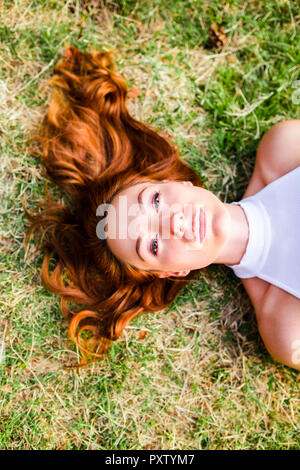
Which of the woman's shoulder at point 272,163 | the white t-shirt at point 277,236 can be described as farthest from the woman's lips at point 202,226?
the woman's shoulder at point 272,163

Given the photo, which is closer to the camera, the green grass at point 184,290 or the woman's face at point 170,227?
the woman's face at point 170,227

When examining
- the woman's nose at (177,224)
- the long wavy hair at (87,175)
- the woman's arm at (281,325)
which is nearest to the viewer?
the woman's nose at (177,224)

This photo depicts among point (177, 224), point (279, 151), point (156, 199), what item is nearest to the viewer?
point (177, 224)

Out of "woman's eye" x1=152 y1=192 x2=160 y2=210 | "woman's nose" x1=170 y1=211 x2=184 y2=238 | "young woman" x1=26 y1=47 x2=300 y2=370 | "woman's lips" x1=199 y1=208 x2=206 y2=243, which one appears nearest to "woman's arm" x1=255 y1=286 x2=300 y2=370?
"young woman" x1=26 y1=47 x2=300 y2=370

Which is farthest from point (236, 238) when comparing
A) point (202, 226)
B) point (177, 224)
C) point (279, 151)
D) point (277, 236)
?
point (279, 151)

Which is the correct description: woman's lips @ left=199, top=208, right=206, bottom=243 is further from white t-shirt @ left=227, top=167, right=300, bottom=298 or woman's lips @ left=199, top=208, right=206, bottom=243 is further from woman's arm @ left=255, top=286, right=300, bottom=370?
woman's arm @ left=255, top=286, right=300, bottom=370

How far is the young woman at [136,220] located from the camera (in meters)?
2.59

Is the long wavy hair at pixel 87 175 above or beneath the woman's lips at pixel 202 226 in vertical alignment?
beneath

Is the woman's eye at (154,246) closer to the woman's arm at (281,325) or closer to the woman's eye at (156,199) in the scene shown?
the woman's eye at (156,199)

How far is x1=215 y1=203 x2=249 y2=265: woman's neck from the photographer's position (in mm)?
2938

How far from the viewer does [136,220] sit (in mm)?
2543

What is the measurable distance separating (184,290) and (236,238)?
0.72 metres

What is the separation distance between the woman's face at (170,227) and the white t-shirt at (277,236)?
461mm

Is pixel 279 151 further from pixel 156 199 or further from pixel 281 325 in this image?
pixel 281 325
